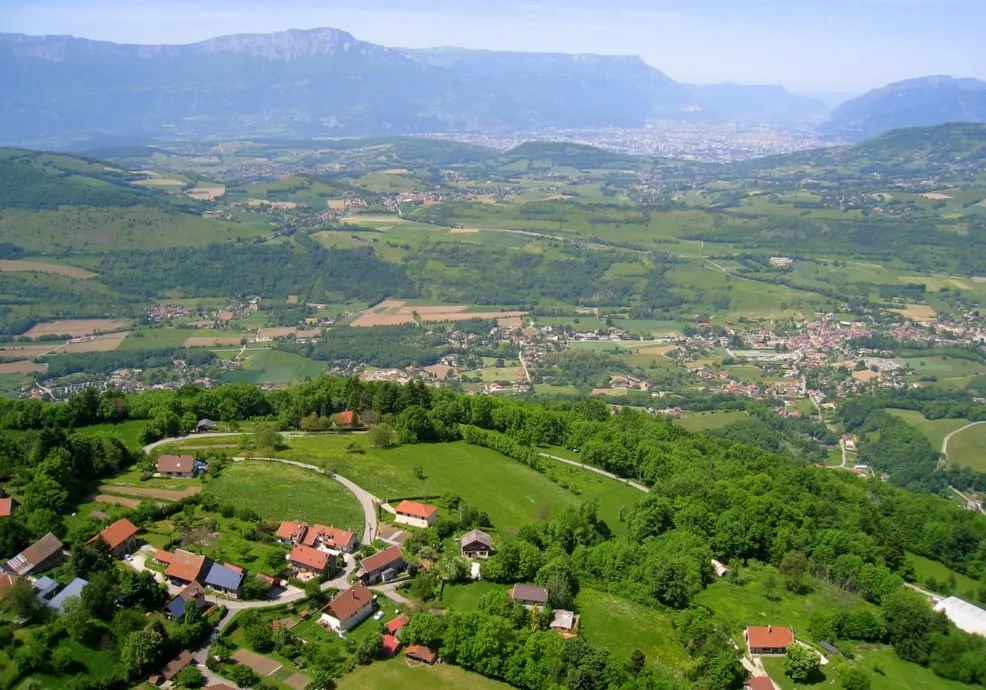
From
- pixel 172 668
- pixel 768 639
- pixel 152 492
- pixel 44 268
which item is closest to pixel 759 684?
pixel 768 639

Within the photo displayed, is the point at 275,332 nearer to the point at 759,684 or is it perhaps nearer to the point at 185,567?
the point at 185,567

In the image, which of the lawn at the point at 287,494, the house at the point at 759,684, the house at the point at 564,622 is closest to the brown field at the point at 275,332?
the lawn at the point at 287,494

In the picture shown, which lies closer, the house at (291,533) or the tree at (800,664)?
the tree at (800,664)

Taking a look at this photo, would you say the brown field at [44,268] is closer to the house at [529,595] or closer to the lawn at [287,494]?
the lawn at [287,494]

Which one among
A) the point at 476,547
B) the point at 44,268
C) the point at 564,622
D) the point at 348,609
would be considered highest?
the point at 348,609

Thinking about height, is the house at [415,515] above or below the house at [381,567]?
below

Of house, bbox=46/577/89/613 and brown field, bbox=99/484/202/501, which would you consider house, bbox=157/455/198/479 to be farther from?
house, bbox=46/577/89/613

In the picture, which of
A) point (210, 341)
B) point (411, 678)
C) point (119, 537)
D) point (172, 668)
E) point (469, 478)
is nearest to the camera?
point (172, 668)
